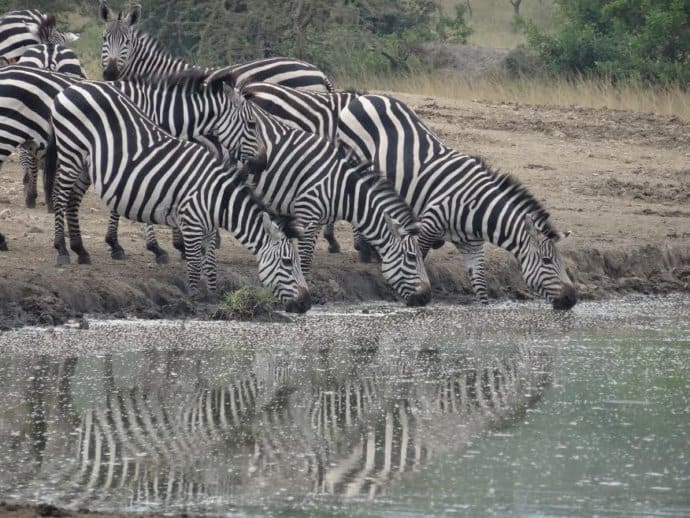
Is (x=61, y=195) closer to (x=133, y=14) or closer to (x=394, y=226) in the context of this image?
(x=394, y=226)

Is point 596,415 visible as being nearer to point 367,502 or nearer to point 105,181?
point 367,502

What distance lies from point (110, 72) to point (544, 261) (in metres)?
4.47

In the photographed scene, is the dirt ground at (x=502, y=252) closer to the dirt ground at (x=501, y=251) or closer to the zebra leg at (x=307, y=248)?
the dirt ground at (x=501, y=251)

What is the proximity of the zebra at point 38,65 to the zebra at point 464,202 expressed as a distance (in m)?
3.05

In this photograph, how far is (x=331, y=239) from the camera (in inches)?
481

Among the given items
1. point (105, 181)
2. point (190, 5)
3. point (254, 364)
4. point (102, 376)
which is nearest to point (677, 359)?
point (254, 364)

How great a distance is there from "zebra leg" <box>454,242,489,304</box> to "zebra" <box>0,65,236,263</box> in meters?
2.16

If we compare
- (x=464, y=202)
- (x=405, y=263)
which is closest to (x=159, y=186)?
(x=405, y=263)

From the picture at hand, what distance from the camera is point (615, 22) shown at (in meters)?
25.3

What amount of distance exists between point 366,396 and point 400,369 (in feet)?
2.62

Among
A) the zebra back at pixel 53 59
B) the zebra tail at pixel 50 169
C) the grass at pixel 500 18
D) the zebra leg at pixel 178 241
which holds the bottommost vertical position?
the zebra leg at pixel 178 241

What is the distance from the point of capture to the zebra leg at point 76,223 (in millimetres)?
10805


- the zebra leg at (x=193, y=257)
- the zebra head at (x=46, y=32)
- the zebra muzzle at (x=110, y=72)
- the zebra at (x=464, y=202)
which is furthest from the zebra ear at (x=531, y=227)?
the zebra head at (x=46, y=32)

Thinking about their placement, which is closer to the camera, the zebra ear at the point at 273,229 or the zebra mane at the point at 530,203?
the zebra ear at the point at 273,229
